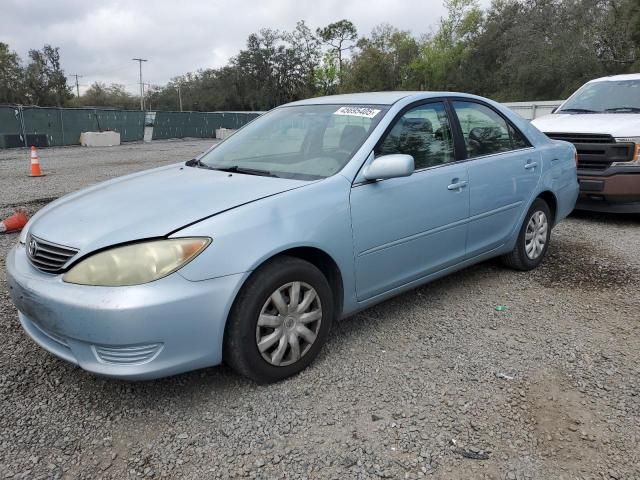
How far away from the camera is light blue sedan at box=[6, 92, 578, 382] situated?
7.81 ft

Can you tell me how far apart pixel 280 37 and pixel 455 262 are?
73.6m

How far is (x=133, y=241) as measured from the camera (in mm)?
2430

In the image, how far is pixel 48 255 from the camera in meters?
2.60

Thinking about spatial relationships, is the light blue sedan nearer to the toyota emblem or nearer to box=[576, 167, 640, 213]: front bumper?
the toyota emblem

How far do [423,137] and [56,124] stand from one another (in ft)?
75.5

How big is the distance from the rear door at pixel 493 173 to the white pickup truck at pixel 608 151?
240 centimetres

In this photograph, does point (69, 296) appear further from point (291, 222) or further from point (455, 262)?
point (455, 262)

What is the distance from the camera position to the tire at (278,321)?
255 cm

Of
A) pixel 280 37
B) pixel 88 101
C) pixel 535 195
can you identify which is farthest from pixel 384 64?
pixel 535 195

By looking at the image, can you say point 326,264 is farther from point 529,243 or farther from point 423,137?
point 529,243

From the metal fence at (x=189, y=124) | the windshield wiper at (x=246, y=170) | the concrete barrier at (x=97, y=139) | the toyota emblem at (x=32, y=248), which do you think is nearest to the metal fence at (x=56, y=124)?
the concrete barrier at (x=97, y=139)

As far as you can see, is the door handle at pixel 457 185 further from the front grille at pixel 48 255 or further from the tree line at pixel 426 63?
the tree line at pixel 426 63

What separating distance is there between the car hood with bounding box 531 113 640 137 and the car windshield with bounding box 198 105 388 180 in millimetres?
4221

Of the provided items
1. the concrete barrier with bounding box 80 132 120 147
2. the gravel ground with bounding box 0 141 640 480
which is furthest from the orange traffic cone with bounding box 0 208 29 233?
the concrete barrier with bounding box 80 132 120 147
